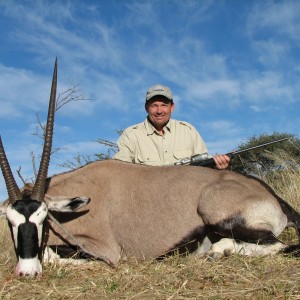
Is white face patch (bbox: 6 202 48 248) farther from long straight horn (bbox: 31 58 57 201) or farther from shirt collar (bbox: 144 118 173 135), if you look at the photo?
shirt collar (bbox: 144 118 173 135)

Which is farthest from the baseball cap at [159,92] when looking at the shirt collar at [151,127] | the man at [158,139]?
the shirt collar at [151,127]

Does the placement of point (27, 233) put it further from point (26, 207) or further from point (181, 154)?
point (181, 154)

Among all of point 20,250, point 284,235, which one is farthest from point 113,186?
point 284,235

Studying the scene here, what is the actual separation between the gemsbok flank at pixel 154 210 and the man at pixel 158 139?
1713 millimetres

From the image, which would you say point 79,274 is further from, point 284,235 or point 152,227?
point 284,235

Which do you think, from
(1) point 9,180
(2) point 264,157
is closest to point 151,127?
(1) point 9,180

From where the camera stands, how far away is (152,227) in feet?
15.6

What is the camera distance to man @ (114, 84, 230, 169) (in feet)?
22.5

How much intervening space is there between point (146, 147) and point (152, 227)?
2.23m

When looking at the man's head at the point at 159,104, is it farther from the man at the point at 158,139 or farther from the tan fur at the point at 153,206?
the tan fur at the point at 153,206

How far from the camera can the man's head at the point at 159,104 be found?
22.6 ft

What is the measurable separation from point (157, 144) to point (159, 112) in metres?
0.45

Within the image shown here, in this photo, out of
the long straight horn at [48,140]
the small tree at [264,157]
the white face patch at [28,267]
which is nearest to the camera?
the white face patch at [28,267]

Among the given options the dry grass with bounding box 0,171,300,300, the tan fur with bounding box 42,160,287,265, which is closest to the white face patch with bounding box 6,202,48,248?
the dry grass with bounding box 0,171,300,300
